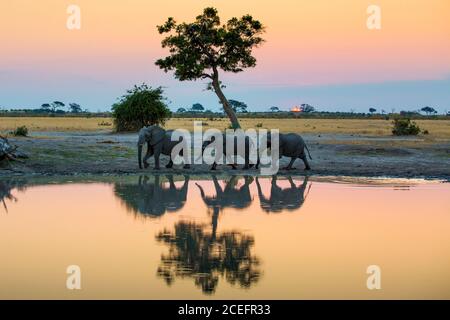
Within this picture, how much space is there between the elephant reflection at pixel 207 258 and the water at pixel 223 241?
0.01m

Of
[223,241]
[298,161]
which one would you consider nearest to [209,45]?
[298,161]

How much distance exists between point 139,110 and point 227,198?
81.5 ft

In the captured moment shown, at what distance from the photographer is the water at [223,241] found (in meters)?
8.99

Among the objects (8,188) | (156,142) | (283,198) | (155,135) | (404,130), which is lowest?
(283,198)

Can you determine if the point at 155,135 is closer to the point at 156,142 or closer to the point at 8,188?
the point at 156,142

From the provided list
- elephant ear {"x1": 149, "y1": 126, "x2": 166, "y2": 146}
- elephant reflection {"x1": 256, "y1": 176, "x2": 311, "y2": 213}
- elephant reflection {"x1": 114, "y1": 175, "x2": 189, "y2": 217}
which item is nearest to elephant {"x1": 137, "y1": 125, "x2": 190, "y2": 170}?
elephant ear {"x1": 149, "y1": 126, "x2": 166, "y2": 146}

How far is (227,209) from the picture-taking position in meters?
15.5

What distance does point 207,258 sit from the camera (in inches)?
409

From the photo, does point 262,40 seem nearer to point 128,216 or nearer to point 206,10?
point 206,10

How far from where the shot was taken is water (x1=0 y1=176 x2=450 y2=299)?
8.99 meters

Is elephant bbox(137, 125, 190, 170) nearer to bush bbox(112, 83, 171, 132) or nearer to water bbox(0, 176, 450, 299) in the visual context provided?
water bbox(0, 176, 450, 299)

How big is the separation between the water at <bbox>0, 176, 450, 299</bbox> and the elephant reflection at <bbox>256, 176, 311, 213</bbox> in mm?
28

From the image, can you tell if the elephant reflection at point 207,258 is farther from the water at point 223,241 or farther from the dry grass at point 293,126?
the dry grass at point 293,126

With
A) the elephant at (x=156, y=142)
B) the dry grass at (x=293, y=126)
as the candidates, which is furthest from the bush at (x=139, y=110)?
the elephant at (x=156, y=142)
